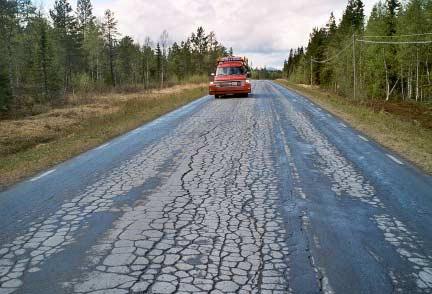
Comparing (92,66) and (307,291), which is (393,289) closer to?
(307,291)

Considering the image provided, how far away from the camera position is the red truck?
24781mm

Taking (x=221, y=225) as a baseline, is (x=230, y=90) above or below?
above

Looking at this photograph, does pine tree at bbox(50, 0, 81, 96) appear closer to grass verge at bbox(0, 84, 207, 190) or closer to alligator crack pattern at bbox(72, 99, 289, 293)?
grass verge at bbox(0, 84, 207, 190)

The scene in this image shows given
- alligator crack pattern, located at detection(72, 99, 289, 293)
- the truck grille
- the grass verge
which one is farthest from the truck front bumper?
alligator crack pattern, located at detection(72, 99, 289, 293)

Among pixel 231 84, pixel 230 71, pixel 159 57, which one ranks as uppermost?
pixel 159 57

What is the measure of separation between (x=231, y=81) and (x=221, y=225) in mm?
20790

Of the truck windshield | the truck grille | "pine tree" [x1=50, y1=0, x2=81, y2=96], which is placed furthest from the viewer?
"pine tree" [x1=50, y1=0, x2=81, y2=96]

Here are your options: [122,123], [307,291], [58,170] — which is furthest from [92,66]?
[307,291]

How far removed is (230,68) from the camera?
25.6 meters

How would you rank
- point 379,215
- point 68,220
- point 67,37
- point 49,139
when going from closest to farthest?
point 68,220
point 379,215
point 49,139
point 67,37

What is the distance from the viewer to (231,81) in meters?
24.8

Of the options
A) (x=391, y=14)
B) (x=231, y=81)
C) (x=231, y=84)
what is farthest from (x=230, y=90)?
(x=391, y=14)

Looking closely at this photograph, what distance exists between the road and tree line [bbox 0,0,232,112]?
79.4ft

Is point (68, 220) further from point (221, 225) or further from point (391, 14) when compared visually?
point (391, 14)
